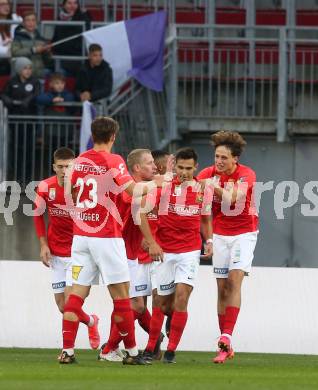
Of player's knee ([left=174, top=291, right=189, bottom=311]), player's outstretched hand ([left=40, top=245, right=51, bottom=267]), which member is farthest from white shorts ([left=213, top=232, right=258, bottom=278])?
player's outstretched hand ([left=40, top=245, right=51, bottom=267])

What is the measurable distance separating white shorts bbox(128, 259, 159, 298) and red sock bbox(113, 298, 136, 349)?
1.89 m

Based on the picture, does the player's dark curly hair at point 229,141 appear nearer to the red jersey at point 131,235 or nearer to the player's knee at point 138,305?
the red jersey at point 131,235

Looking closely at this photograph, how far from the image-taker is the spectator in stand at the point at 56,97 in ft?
66.3

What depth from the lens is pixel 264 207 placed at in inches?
840

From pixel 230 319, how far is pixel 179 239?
1.02 m

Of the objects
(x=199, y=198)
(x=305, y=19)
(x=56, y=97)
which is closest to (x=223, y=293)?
(x=199, y=198)

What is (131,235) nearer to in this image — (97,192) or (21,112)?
(97,192)

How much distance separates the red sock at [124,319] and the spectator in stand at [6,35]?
28.5ft

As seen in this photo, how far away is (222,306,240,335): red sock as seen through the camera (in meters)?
14.0

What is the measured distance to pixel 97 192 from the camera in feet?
40.7

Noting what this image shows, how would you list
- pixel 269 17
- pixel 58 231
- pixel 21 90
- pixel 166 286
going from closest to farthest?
pixel 166 286
pixel 58 231
pixel 21 90
pixel 269 17

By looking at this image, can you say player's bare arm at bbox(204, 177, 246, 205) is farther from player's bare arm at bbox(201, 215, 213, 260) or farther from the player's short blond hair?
the player's short blond hair

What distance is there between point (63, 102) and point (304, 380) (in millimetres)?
9792

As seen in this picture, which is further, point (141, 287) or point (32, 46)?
point (32, 46)
